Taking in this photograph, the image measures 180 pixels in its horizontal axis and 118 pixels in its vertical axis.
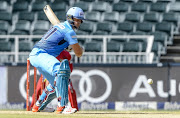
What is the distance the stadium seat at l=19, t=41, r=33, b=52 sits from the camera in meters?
13.8

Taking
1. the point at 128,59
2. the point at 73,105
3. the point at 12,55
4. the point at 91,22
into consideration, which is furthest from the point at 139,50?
the point at 73,105

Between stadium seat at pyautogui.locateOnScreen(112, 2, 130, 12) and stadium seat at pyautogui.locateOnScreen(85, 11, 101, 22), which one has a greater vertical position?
stadium seat at pyautogui.locateOnScreen(112, 2, 130, 12)

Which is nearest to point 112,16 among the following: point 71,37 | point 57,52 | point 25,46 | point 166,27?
point 166,27

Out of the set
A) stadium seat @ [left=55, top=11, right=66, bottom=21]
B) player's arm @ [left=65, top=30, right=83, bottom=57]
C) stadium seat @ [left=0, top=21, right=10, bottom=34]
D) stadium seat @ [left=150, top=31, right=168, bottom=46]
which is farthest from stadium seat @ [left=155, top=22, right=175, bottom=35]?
player's arm @ [left=65, top=30, right=83, bottom=57]

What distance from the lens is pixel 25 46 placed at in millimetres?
13875

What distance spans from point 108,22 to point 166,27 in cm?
183

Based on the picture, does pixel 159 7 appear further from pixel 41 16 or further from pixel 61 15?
pixel 41 16

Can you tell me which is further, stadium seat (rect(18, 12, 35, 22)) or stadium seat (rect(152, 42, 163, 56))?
stadium seat (rect(18, 12, 35, 22))

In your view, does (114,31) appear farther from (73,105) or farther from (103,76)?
(73,105)

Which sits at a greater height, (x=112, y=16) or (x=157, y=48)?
(x=112, y=16)

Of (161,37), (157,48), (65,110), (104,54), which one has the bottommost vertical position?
(65,110)

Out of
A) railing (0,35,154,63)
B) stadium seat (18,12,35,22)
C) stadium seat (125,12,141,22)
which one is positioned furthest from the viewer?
stadium seat (18,12,35,22)

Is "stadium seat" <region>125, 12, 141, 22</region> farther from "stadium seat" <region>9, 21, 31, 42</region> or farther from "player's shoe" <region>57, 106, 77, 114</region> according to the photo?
"player's shoe" <region>57, 106, 77, 114</region>

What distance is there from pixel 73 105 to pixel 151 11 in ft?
23.8
